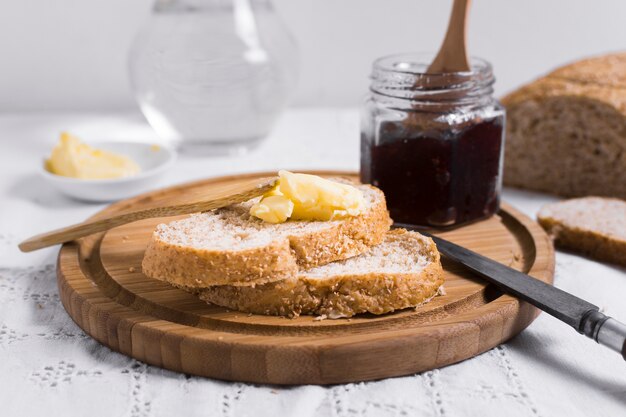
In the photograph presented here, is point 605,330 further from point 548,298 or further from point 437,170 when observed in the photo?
point 437,170

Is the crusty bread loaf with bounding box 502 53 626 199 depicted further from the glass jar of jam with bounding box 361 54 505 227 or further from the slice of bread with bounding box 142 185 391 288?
the slice of bread with bounding box 142 185 391 288

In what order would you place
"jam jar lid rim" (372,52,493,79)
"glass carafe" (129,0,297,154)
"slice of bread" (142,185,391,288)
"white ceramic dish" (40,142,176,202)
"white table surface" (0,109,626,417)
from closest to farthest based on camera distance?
"white table surface" (0,109,626,417) < "slice of bread" (142,185,391,288) < "jam jar lid rim" (372,52,493,79) < "white ceramic dish" (40,142,176,202) < "glass carafe" (129,0,297,154)

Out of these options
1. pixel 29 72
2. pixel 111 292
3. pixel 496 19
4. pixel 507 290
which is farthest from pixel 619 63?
pixel 29 72

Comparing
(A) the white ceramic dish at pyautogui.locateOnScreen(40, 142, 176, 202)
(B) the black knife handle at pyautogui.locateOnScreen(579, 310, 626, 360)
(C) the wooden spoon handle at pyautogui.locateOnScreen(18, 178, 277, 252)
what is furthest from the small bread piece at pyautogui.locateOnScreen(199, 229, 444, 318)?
(A) the white ceramic dish at pyautogui.locateOnScreen(40, 142, 176, 202)

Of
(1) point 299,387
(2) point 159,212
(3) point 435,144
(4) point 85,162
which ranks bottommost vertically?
(1) point 299,387

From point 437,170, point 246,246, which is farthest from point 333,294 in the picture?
point 437,170

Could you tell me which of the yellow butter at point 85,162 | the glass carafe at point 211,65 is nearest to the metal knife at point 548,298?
the yellow butter at point 85,162

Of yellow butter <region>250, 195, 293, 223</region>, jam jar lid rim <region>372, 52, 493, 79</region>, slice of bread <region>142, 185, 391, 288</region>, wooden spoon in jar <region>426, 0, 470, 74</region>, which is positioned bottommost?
slice of bread <region>142, 185, 391, 288</region>
